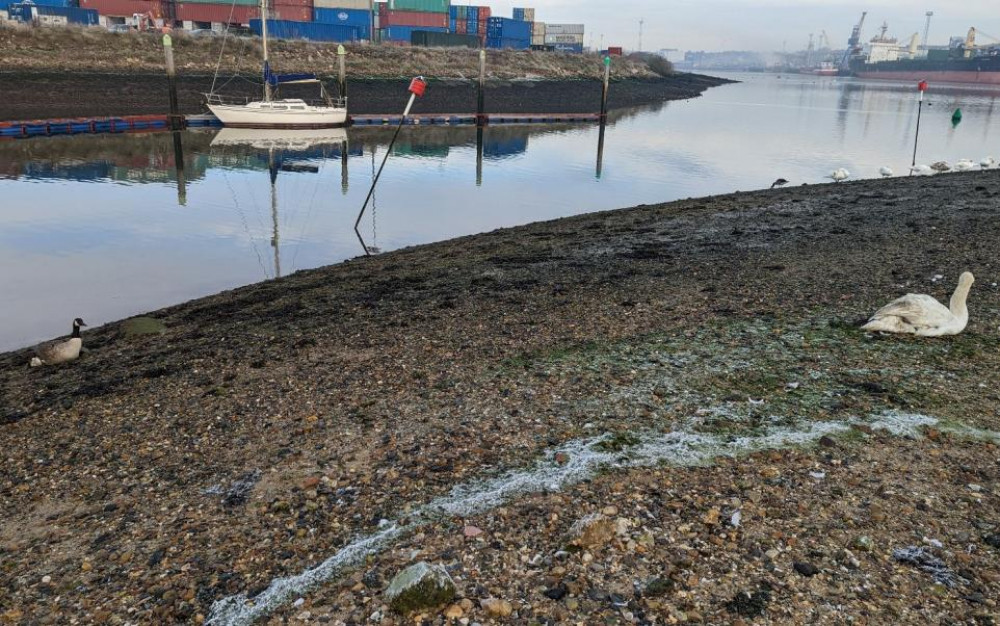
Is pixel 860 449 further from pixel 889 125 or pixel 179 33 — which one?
pixel 179 33

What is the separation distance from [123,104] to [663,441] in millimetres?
49440

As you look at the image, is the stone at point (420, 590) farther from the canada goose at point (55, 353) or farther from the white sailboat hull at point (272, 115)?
the white sailboat hull at point (272, 115)

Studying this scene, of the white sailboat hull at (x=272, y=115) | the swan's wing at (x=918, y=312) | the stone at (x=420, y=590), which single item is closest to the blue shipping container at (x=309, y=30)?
the white sailboat hull at (x=272, y=115)

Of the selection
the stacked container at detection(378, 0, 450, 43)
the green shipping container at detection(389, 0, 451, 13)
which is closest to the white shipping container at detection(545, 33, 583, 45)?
the green shipping container at detection(389, 0, 451, 13)

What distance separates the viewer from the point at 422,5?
106m

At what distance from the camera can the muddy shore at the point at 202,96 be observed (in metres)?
43.3

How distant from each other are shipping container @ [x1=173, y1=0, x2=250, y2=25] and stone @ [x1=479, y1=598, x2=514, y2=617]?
88434mm

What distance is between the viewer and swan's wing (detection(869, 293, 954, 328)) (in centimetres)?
822

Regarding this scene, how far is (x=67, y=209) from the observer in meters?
21.4

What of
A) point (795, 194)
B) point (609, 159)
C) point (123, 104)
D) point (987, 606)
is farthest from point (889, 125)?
point (987, 606)

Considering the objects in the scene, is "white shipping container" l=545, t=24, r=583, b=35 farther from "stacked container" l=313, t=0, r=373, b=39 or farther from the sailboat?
the sailboat

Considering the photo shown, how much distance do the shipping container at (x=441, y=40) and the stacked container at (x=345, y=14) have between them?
7402 millimetres

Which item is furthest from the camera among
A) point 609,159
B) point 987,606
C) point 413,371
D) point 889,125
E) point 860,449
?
point 889,125

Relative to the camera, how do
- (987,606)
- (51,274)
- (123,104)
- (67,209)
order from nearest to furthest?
(987,606)
(51,274)
(67,209)
(123,104)
